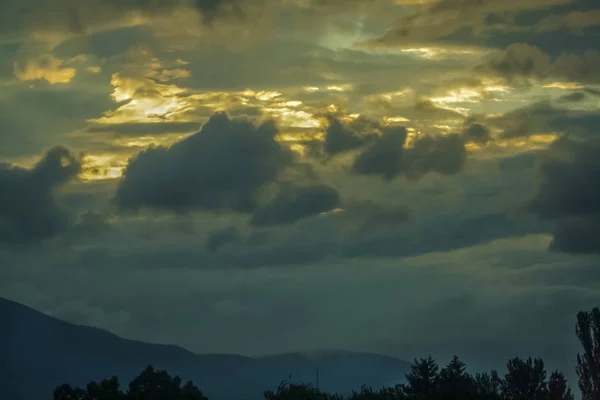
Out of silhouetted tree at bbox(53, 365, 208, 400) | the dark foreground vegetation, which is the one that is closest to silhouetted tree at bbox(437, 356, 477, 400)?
the dark foreground vegetation

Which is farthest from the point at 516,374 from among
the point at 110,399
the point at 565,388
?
the point at 110,399

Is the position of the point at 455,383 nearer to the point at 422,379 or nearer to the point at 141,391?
the point at 422,379

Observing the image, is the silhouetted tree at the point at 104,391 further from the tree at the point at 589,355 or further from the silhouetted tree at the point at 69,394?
the tree at the point at 589,355

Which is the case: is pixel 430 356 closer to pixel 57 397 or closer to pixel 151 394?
pixel 151 394

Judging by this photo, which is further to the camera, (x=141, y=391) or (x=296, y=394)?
(x=141, y=391)

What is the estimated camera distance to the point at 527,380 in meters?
122

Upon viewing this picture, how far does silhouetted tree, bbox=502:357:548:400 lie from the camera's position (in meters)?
122

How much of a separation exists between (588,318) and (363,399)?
38.7 m

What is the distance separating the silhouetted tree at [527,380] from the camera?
12244 centimetres

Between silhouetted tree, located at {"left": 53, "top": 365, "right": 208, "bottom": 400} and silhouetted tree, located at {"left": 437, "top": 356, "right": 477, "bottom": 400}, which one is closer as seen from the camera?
silhouetted tree, located at {"left": 437, "top": 356, "right": 477, "bottom": 400}

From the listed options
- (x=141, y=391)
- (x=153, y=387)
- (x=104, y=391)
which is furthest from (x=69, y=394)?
(x=153, y=387)

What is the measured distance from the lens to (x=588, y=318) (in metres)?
134

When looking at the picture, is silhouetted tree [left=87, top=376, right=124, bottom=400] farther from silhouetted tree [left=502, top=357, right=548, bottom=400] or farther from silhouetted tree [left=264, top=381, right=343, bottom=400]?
silhouetted tree [left=502, top=357, right=548, bottom=400]

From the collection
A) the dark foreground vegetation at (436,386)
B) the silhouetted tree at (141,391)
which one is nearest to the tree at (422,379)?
the dark foreground vegetation at (436,386)
